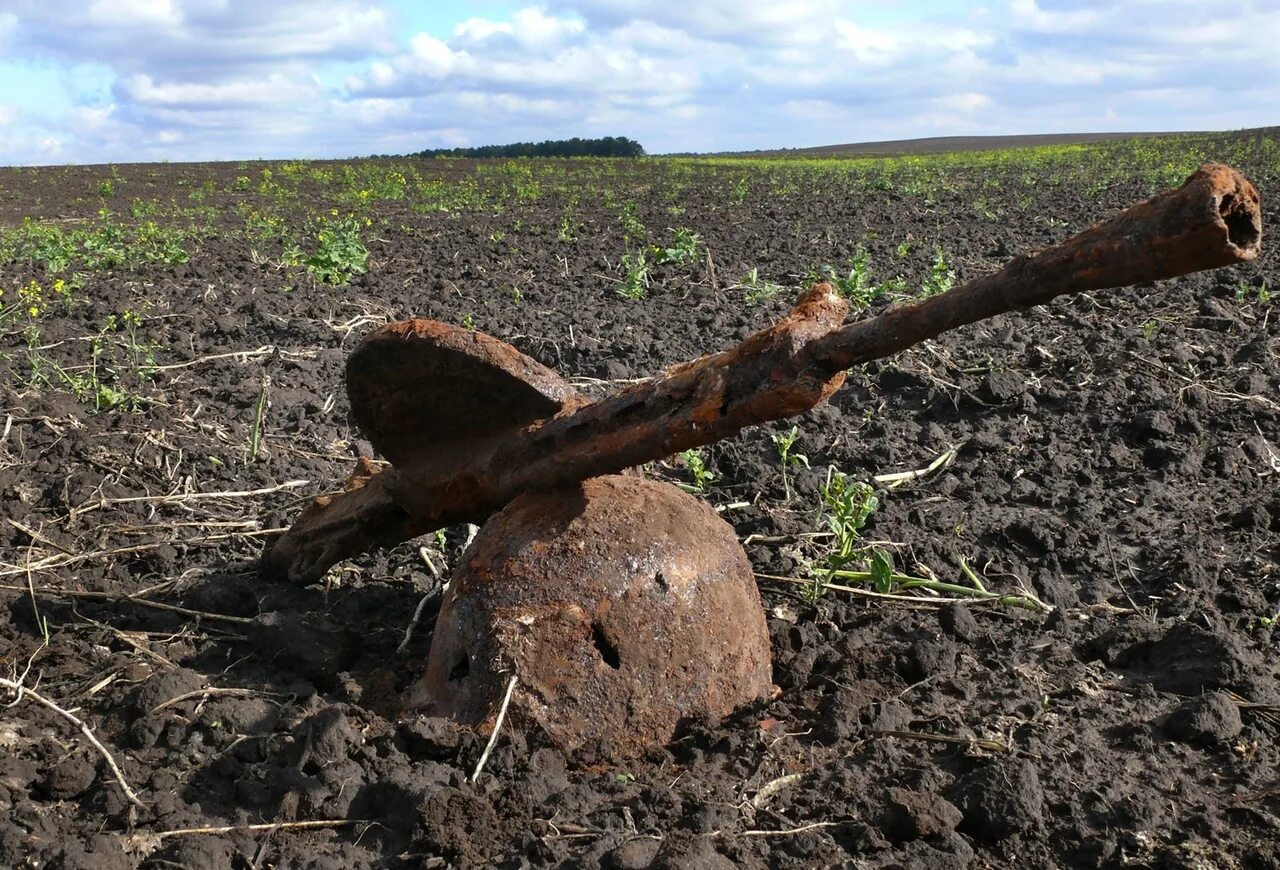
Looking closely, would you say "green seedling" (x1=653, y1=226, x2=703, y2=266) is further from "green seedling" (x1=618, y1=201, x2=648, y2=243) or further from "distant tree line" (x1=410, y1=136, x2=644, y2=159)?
"distant tree line" (x1=410, y1=136, x2=644, y2=159)

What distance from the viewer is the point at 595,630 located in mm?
3242

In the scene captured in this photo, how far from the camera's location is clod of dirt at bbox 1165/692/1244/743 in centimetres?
311

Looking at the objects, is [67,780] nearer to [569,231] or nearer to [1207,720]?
[1207,720]

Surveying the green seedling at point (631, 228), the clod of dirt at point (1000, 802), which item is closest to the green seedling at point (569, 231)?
the green seedling at point (631, 228)

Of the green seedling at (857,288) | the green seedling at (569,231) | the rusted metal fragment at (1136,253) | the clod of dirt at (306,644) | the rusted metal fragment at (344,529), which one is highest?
the rusted metal fragment at (1136,253)

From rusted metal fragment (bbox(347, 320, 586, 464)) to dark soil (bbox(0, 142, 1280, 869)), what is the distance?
0.69m

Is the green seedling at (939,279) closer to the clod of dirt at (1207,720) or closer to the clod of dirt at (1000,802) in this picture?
the clod of dirt at (1207,720)

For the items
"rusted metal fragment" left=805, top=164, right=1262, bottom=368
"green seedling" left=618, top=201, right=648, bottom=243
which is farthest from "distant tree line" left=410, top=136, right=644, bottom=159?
"rusted metal fragment" left=805, top=164, right=1262, bottom=368

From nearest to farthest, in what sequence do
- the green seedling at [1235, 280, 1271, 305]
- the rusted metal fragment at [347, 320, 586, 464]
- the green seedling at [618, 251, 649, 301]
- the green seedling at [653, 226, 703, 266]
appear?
the rusted metal fragment at [347, 320, 586, 464], the green seedling at [1235, 280, 1271, 305], the green seedling at [618, 251, 649, 301], the green seedling at [653, 226, 703, 266]

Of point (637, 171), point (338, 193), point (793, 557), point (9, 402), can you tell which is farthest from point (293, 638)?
point (637, 171)

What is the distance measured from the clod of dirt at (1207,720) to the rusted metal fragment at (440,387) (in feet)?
6.10

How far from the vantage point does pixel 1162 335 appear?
300 inches

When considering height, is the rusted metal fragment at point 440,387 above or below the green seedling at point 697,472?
above

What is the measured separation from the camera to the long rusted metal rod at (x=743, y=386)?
6.98ft
